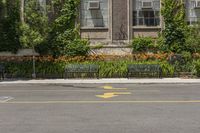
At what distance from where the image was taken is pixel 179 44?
34500 millimetres

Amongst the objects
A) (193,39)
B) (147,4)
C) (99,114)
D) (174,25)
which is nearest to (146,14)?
(147,4)

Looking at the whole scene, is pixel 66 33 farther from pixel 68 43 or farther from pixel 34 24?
pixel 34 24

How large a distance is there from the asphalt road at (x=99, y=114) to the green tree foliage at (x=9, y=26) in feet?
49.8

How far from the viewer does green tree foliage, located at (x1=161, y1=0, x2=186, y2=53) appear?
1359 inches

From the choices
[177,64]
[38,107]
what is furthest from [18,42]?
[38,107]

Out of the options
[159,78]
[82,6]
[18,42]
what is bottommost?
[159,78]

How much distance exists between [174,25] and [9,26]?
11777mm

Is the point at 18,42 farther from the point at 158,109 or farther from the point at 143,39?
the point at 158,109

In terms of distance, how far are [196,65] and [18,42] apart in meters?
12.6

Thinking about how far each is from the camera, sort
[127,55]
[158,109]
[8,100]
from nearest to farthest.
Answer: [158,109] < [8,100] < [127,55]

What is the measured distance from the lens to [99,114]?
1385cm

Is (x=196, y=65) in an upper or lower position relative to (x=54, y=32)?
lower

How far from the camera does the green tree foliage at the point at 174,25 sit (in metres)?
34.5

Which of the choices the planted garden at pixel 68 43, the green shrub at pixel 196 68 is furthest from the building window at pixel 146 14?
the green shrub at pixel 196 68
